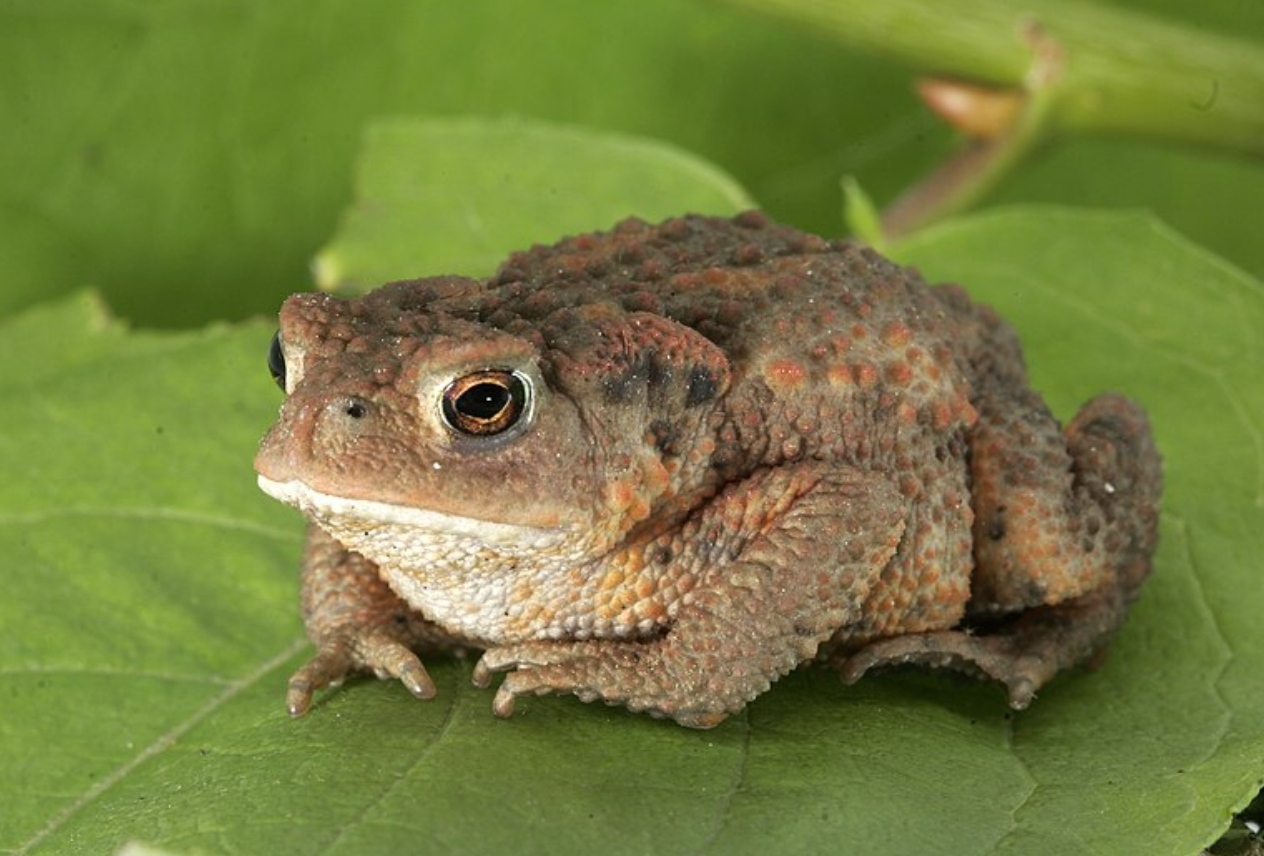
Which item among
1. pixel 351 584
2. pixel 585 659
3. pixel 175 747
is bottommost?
pixel 175 747

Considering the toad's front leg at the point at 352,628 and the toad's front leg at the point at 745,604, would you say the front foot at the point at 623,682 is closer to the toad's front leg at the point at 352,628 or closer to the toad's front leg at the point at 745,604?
the toad's front leg at the point at 745,604

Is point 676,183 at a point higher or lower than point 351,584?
higher

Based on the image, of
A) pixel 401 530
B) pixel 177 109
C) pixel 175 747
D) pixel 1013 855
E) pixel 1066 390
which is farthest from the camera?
pixel 177 109

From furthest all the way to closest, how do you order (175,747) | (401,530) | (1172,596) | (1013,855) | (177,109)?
(177,109), (1172,596), (175,747), (401,530), (1013,855)

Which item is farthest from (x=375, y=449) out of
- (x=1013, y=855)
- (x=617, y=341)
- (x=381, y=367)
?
(x=1013, y=855)

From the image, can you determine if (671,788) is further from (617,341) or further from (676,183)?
(676,183)

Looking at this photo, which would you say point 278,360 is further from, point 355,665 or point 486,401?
point 355,665
